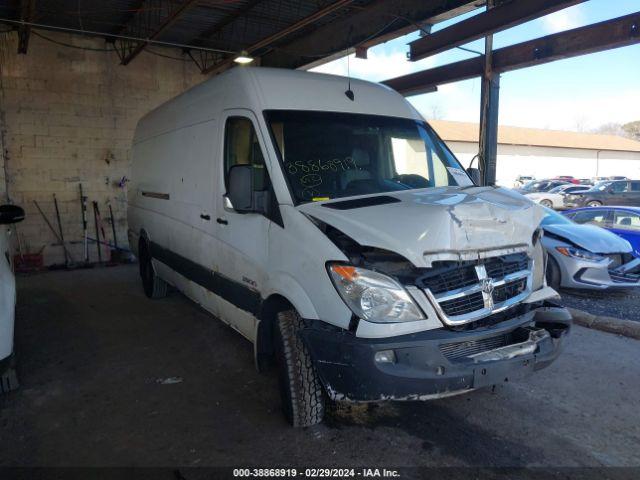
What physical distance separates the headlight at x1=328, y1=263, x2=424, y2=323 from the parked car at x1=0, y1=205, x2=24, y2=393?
252 centimetres

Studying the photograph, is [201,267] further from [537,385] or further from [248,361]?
[537,385]

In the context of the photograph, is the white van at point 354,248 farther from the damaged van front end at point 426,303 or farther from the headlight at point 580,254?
the headlight at point 580,254

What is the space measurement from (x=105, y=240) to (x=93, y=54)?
3.98 meters

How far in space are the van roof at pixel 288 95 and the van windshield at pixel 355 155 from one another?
0.09m

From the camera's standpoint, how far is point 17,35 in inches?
383

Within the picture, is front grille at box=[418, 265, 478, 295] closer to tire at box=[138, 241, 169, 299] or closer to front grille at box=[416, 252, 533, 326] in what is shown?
front grille at box=[416, 252, 533, 326]

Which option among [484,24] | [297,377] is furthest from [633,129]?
[297,377]

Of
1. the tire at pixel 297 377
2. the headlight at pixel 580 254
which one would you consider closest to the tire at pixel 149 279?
the tire at pixel 297 377

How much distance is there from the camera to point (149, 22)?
945 centimetres

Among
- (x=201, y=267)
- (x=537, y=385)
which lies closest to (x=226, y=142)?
(x=201, y=267)

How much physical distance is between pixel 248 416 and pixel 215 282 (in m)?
1.32

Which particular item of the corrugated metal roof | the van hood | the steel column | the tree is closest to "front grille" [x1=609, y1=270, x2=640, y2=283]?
the steel column

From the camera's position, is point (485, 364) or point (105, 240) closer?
point (485, 364)

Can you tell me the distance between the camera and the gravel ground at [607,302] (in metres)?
6.45
